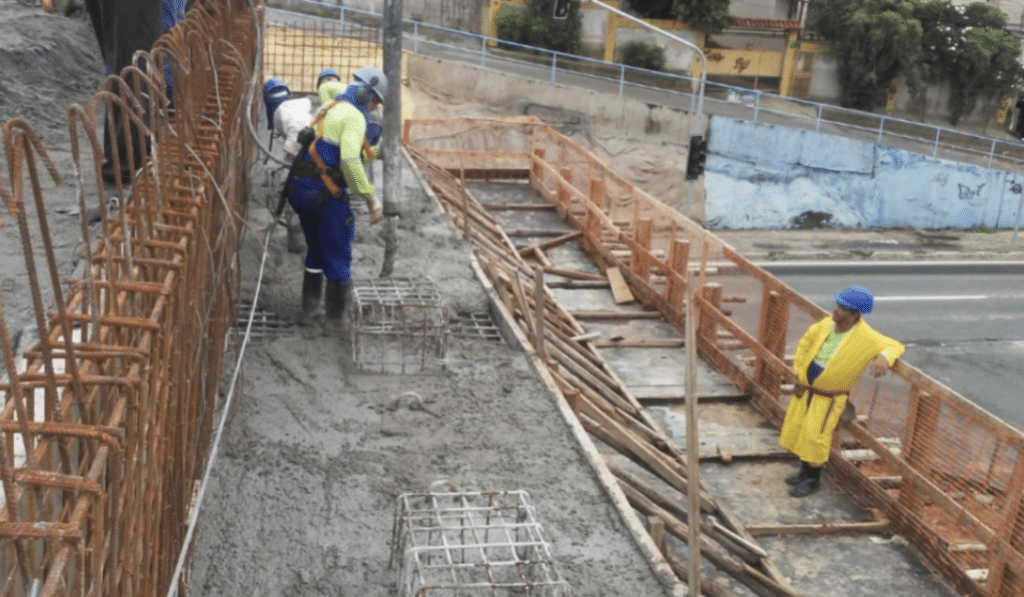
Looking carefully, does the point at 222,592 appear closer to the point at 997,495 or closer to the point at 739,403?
the point at 997,495

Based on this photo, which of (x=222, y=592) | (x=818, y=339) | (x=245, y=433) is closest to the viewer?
(x=222, y=592)

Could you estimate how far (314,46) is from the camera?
17266mm

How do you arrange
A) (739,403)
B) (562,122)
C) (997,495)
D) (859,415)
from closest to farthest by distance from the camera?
(997,495) < (859,415) < (739,403) < (562,122)

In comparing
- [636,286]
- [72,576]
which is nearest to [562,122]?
[636,286]

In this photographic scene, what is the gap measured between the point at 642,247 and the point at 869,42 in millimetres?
25245

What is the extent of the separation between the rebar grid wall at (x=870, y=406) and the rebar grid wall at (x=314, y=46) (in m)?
5.97

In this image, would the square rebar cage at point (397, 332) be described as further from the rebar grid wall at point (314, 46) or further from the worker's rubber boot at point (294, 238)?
the rebar grid wall at point (314, 46)

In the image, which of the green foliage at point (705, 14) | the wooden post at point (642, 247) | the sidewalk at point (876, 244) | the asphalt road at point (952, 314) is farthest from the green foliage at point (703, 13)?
the wooden post at point (642, 247)

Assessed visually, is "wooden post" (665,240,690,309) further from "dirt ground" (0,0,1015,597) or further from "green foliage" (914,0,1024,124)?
"green foliage" (914,0,1024,124)

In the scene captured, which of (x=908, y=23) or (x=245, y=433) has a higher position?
(x=908, y=23)

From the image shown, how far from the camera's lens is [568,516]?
5.88 metres

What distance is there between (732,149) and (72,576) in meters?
27.7

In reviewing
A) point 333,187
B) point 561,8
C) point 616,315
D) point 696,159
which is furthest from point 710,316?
point 696,159

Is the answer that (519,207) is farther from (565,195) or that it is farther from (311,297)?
(311,297)
